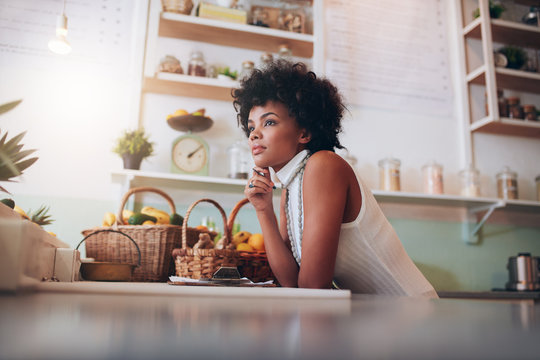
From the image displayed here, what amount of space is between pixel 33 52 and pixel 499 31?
262cm

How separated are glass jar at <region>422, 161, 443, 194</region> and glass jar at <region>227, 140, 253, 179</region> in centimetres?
100

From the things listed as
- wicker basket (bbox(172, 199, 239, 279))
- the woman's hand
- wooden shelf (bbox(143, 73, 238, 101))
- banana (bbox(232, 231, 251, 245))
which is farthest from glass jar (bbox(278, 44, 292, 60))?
wicker basket (bbox(172, 199, 239, 279))

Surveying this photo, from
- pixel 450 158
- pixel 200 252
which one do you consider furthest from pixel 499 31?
pixel 200 252

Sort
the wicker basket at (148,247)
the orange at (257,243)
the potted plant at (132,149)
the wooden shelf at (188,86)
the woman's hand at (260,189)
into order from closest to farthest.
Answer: the woman's hand at (260,189)
the wicker basket at (148,247)
the orange at (257,243)
the potted plant at (132,149)
the wooden shelf at (188,86)

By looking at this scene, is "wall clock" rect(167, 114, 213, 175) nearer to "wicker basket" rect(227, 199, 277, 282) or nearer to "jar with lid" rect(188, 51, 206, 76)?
"jar with lid" rect(188, 51, 206, 76)

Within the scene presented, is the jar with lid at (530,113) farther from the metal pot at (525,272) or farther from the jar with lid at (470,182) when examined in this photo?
the metal pot at (525,272)

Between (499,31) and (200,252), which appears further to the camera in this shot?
(499,31)

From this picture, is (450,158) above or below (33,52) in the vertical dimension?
below

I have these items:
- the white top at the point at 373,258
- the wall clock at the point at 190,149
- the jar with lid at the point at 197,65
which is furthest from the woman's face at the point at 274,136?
the jar with lid at the point at 197,65

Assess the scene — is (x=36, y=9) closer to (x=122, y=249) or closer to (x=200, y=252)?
(x=122, y=249)

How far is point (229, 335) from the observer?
0.15m

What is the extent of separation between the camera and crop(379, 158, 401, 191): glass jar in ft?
7.68

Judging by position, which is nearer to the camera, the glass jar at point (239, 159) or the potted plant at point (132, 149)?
the potted plant at point (132, 149)

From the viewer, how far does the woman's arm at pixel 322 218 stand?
109 cm
